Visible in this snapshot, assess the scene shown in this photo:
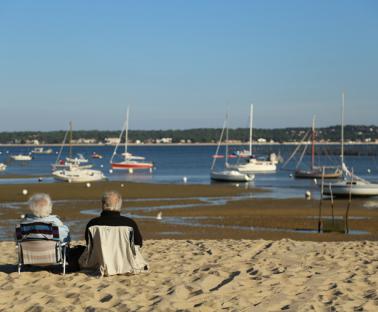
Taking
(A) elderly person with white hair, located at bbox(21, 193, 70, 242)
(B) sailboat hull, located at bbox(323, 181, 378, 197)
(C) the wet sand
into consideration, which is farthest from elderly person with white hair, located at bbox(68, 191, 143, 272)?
(B) sailboat hull, located at bbox(323, 181, 378, 197)

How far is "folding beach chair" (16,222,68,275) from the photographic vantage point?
10805 millimetres

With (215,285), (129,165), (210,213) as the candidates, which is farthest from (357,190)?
(129,165)

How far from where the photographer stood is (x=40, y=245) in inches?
432

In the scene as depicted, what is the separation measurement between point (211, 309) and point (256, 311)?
20.7 inches

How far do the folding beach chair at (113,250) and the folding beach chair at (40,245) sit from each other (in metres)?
0.43

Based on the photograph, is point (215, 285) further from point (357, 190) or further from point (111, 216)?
point (357, 190)

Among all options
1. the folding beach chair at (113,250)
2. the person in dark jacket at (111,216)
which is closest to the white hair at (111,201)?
the person in dark jacket at (111,216)

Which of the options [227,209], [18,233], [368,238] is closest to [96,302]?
[18,233]

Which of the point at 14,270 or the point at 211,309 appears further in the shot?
the point at 14,270

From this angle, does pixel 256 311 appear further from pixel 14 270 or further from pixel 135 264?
pixel 14 270

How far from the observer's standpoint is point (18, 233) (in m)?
10.9

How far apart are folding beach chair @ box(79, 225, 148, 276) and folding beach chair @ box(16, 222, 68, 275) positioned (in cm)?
43

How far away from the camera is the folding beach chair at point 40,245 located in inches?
425

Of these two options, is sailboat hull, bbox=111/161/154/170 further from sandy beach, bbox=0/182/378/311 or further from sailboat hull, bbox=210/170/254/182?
sandy beach, bbox=0/182/378/311
